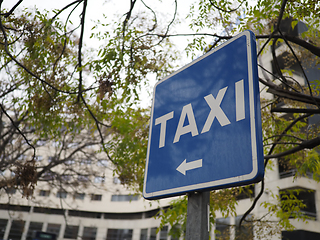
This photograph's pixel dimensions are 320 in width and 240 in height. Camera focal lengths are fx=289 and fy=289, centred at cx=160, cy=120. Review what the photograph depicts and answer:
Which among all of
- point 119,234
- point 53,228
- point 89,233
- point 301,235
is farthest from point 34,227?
point 301,235

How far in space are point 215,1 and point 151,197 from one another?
16.3 feet

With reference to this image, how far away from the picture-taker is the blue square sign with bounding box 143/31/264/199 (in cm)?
118

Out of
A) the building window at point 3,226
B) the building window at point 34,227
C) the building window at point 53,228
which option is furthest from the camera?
the building window at point 53,228

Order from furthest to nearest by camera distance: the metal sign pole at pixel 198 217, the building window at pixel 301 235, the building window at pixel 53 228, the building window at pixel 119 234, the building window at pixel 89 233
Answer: the building window at pixel 119 234
the building window at pixel 89 233
the building window at pixel 53 228
the building window at pixel 301 235
the metal sign pole at pixel 198 217

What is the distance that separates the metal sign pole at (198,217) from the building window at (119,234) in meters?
40.1

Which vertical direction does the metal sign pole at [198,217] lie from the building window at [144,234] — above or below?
below

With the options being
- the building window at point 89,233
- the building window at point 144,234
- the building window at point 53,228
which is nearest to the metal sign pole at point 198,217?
the building window at point 144,234

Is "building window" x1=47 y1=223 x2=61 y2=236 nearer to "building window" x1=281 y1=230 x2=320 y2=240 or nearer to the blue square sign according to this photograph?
"building window" x1=281 y1=230 x2=320 y2=240

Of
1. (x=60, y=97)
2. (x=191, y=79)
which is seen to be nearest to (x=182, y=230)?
(x=60, y=97)

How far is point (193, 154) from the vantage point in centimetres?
136

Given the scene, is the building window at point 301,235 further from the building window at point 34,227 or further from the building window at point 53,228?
the building window at point 34,227

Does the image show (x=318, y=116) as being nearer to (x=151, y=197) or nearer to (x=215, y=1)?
(x=215, y=1)

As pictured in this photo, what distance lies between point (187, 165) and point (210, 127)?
21 centimetres

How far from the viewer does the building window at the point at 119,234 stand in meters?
38.5
